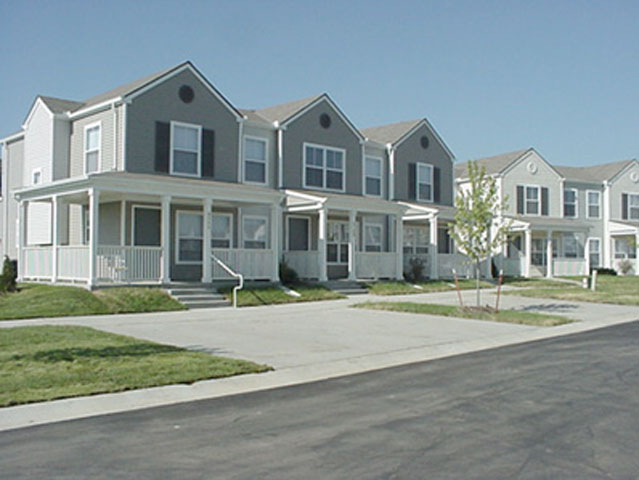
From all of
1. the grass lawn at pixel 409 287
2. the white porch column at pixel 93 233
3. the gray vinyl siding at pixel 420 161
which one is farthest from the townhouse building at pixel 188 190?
the gray vinyl siding at pixel 420 161

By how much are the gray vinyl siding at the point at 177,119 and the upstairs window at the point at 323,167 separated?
387 centimetres

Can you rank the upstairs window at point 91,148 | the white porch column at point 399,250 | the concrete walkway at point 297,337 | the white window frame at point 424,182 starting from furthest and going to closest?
the white window frame at point 424,182 < the white porch column at point 399,250 < the upstairs window at point 91,148 < the concrete walkway at point 297,337

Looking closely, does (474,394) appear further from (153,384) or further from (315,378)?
(153,384)

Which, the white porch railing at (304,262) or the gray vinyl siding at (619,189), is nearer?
the white porch railing at (304,262)

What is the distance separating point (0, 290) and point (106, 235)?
13.6ft

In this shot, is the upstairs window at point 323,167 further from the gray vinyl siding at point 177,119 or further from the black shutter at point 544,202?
the black shutter at point 544,202

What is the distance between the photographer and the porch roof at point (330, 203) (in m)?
25.1

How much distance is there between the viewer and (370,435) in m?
6.40

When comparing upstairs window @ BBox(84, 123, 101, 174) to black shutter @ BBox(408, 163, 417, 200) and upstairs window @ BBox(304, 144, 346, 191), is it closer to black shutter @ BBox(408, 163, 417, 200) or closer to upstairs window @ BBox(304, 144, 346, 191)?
upstairs window @ BBox(304, 144, 346, 191)

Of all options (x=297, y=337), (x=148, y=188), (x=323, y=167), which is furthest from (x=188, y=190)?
(x=323, y=167)

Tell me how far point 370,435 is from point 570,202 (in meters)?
39.2

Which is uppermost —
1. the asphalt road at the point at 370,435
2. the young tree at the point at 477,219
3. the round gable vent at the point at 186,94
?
the round gable vent at the point at 186,94

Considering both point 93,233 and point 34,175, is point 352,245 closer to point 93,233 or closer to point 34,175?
point 93,233

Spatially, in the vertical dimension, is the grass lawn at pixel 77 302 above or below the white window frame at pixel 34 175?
below
